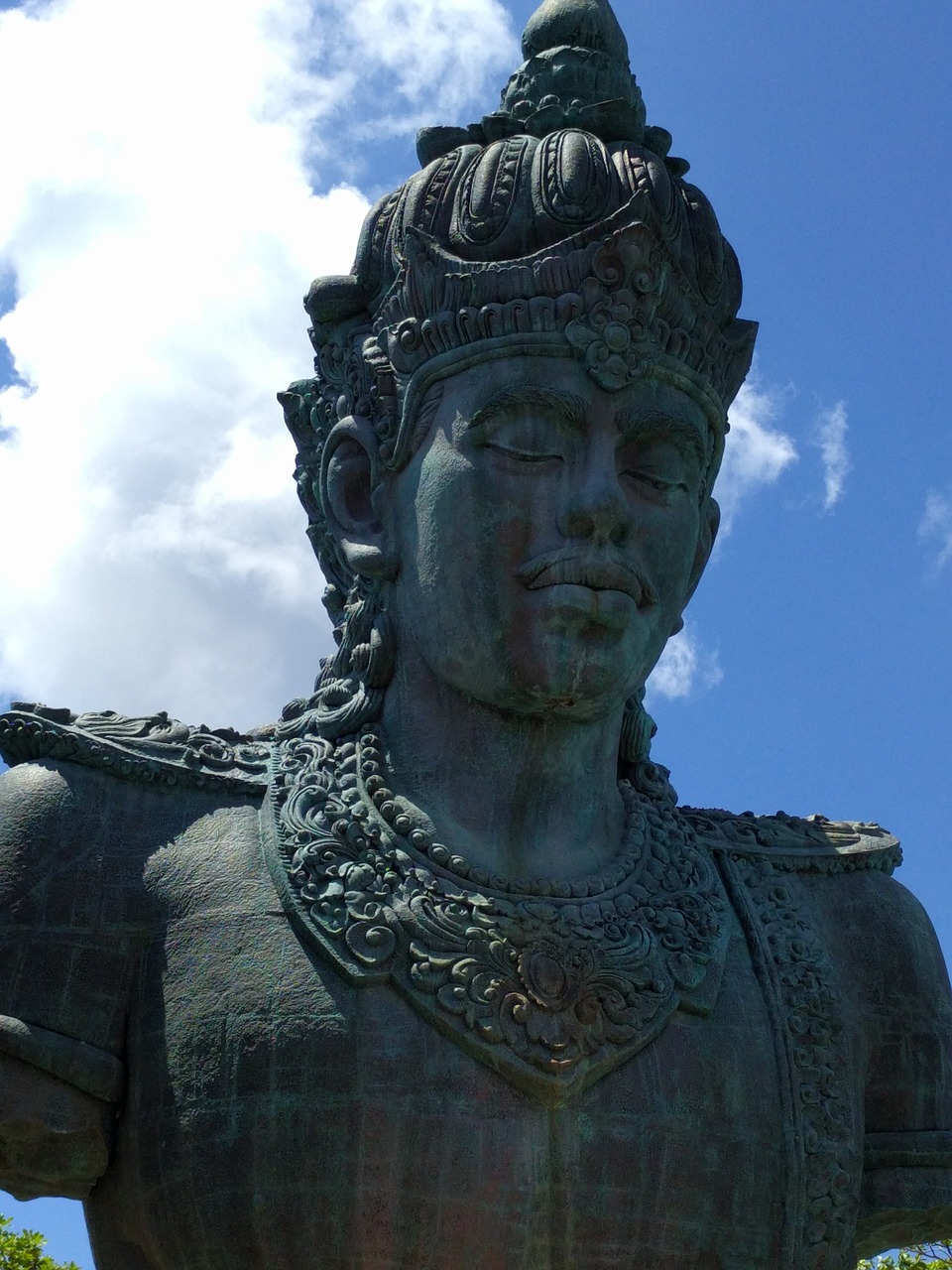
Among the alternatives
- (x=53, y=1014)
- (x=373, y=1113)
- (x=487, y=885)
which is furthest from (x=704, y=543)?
(x=53, y=1014)

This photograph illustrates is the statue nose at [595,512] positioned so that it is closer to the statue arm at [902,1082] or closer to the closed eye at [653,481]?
the closed eye at [653,481]

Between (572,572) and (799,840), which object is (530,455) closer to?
(572,572)

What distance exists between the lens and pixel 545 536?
773cm

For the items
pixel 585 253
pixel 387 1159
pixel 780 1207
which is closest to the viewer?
pixel 387 1159

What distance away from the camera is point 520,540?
25.4 feet

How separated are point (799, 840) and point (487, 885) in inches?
69.2

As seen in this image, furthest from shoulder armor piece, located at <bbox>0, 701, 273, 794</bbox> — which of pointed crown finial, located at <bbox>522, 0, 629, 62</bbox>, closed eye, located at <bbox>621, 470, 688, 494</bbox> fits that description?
pointed crown finial, located at <bbox>522, 0, 629, 62</bbox>

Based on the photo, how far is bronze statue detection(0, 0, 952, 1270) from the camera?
23.4 ft

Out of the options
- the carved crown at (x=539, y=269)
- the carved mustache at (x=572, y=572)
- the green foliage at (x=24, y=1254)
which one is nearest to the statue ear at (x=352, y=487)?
the carved crown at (x=539, y=269)

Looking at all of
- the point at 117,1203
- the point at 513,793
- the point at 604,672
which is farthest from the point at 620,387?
the point at 117,1203

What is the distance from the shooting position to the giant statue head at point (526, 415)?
775 cm

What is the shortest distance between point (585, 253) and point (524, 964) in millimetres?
2884

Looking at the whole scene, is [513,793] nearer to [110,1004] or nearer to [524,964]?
[524,964]

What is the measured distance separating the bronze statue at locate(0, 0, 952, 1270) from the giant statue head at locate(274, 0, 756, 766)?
0.02 metres
